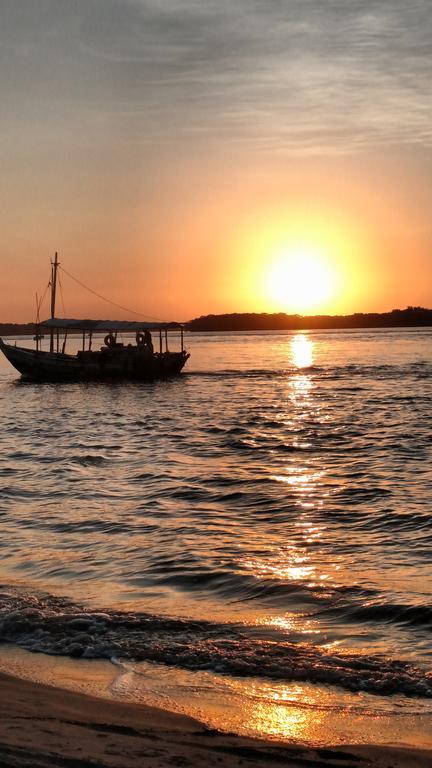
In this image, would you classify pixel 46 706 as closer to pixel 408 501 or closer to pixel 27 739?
pixel 27 739

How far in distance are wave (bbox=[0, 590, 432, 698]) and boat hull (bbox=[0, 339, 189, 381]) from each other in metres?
52.9

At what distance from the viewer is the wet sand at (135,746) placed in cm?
458

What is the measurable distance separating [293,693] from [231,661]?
83 cm

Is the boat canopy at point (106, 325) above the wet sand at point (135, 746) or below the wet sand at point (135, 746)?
above

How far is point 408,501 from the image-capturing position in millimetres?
14781

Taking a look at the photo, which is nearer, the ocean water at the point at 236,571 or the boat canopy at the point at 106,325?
the ocean water at the point at 236,571

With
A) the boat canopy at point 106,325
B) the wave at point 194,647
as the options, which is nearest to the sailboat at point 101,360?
the boat canopy at point 106,325

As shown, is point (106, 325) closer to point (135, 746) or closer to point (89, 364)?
point (89, 364)

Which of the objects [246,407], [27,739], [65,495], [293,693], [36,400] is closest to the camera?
[27,739]

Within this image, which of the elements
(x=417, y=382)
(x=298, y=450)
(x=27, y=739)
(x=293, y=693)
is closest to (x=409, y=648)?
(x=293, y=693)

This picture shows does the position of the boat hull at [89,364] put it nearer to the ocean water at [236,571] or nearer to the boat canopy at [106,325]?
the boat canopy at [106,325]

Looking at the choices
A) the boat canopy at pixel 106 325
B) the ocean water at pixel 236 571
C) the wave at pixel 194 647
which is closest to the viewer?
the ocean water at pixel 236 571

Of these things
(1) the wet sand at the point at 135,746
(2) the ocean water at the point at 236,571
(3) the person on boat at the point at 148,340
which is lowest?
(2) the ocean water at the point at 236,571

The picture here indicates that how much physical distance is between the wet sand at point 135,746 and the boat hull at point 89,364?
55.8 metres
